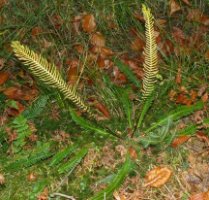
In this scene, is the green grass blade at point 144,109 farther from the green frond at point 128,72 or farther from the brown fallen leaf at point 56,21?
the brown fallen leaf at point 56,21

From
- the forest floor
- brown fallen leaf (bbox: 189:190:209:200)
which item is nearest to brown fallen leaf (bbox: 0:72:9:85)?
the forest floor

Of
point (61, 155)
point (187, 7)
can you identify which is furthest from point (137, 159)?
point (187, 7)

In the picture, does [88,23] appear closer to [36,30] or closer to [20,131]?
[36,30]

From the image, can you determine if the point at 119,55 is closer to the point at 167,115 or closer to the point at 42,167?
the point at 167,115

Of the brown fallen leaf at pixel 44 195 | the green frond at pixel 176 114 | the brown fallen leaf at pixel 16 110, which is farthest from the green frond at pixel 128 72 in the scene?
the brown fallen leaf at pixel 44 195

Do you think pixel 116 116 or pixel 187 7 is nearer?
pixel 116 116

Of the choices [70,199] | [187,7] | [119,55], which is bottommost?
[70,199]
